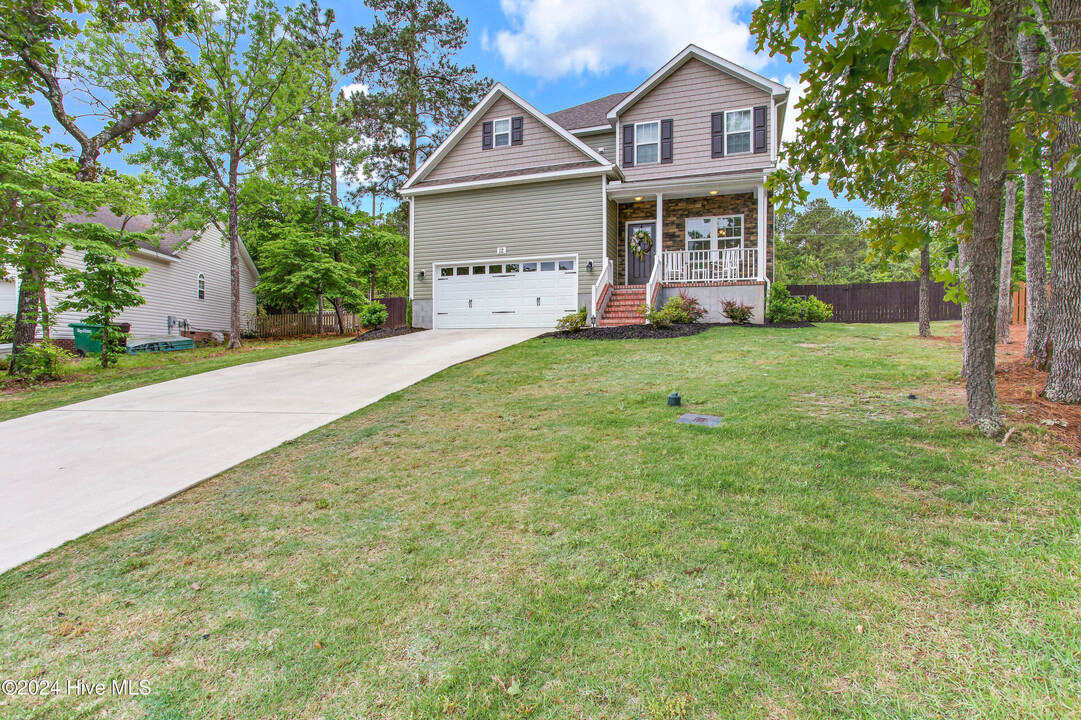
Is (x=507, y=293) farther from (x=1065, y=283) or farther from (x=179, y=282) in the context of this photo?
(x=179, y=282)

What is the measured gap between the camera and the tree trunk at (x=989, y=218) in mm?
3283

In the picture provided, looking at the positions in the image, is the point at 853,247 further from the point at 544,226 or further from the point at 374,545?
the point at 374,545

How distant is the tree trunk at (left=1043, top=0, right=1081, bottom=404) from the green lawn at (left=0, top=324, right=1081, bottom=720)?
1.26 m

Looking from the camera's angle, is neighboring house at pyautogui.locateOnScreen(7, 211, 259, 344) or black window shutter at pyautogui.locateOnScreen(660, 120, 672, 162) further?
neighboring house at pyautogui.locateOnScreen(7, 211, 259, 344)

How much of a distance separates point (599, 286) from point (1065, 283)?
9747 millimetres

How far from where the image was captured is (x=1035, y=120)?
139 inches

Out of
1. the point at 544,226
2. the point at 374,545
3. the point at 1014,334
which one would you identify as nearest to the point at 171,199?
the point at 544,226

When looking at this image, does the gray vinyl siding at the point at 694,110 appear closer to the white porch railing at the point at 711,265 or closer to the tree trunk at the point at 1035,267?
the white porch railing at the point at 711,265

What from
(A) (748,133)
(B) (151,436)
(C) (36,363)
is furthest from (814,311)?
(C) (36,363)

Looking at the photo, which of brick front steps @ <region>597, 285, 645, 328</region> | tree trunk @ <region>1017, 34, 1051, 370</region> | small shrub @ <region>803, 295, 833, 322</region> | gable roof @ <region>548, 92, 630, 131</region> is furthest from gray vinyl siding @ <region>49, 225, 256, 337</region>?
tree trunk @ <region>1017, 34, 1051, 370</region>

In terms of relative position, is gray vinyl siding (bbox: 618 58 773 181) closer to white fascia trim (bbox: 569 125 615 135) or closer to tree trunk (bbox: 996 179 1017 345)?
white fascia trim (bbox: 569 125 615 135)

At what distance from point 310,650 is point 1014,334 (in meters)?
14.6

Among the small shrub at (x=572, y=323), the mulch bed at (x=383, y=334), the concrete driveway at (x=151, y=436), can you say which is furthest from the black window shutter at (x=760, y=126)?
the concrete driveway at (x=151, y=436)

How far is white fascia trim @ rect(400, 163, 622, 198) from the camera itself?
1368 centimetres
